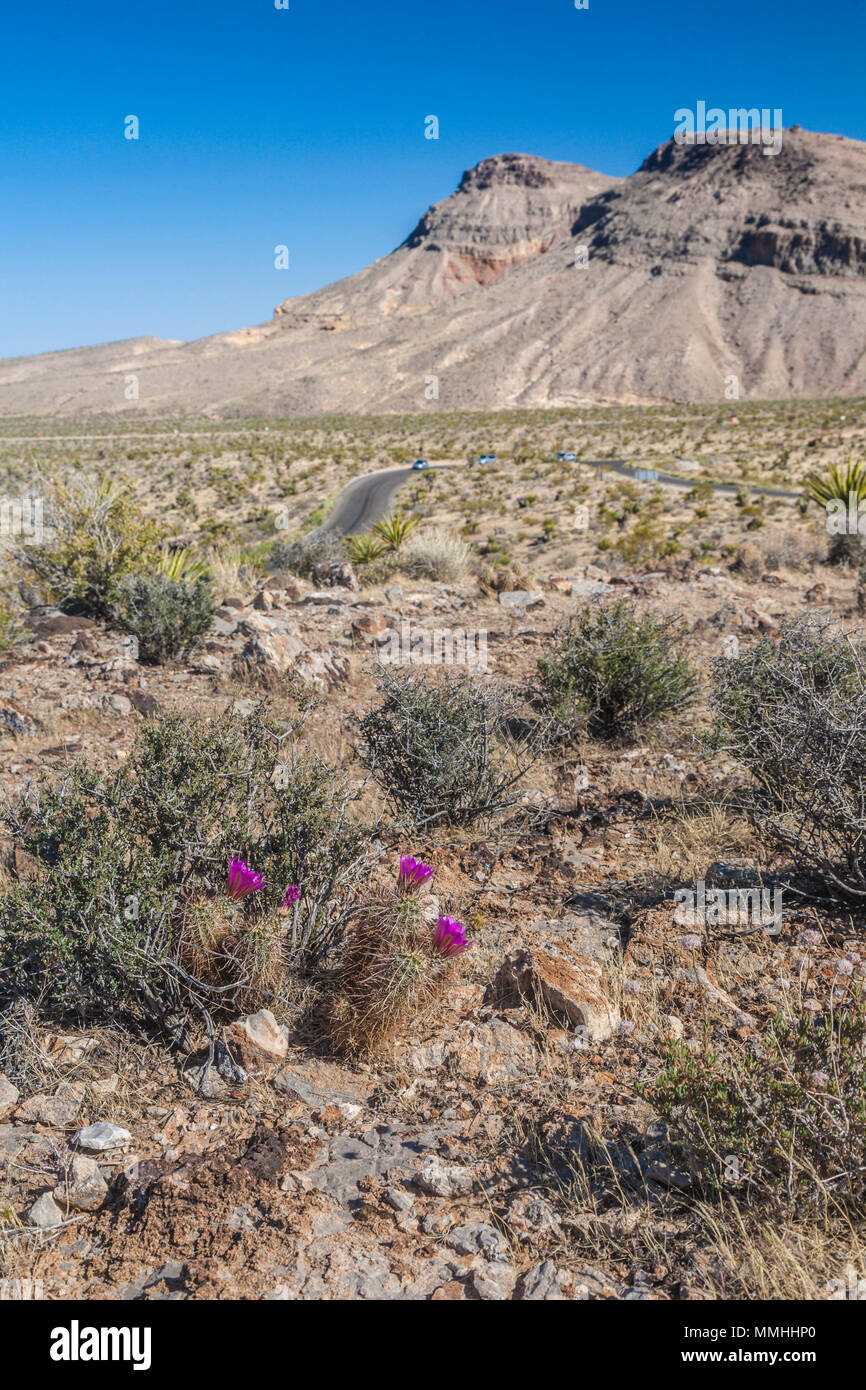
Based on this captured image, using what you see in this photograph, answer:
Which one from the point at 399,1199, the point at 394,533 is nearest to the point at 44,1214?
the point at 399,1199

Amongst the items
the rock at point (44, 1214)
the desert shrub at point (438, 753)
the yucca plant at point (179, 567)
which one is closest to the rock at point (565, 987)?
the desert shrub at point (438, 753)

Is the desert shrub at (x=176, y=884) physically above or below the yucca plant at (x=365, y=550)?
below

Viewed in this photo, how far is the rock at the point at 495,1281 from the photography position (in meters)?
1.88

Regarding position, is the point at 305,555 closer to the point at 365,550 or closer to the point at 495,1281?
the point at 365,550

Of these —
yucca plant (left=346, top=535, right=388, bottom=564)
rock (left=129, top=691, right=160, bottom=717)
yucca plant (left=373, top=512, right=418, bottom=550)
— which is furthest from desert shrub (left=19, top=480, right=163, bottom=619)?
yucca plant (left=373, top=512, right=418, bottom=550)

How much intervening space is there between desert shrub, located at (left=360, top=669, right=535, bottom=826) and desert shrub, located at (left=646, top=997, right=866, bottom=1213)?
6.82ft

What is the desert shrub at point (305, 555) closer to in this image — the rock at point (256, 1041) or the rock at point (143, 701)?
the rock at point (143, 701)

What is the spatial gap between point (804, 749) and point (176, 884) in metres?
2.54

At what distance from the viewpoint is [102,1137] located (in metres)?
2.33

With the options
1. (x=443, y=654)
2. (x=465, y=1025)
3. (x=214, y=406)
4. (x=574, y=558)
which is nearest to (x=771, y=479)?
(x=574, y=558)

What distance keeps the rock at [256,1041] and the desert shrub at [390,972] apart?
188mm

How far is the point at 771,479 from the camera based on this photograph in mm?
24375

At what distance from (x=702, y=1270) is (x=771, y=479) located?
2554 cm
